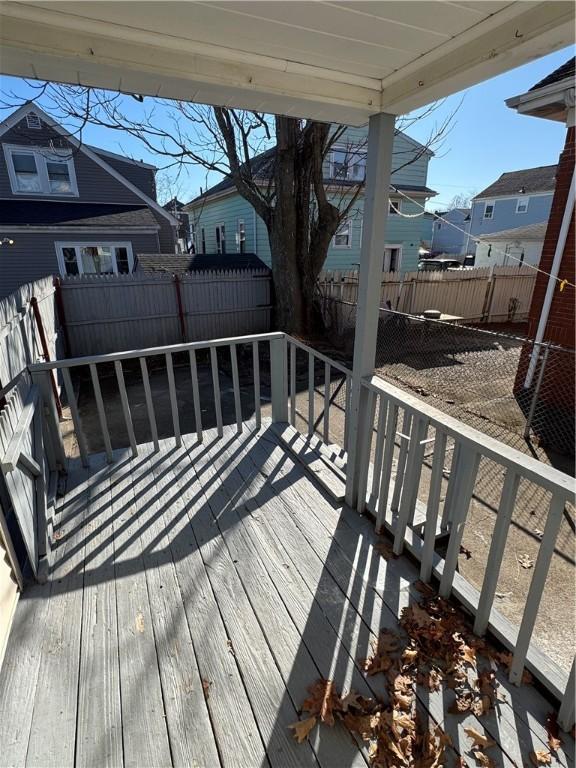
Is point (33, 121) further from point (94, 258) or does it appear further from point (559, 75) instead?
point (559, 75)

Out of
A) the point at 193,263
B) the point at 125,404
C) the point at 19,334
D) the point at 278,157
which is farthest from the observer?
the point at 193,263

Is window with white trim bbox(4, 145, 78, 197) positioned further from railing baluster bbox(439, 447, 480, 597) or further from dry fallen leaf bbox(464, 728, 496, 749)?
dry fallen leaf bbox(464, 728, 496, 749)

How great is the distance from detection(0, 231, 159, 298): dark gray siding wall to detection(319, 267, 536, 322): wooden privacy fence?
720 cm

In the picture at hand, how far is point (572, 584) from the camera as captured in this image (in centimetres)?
244

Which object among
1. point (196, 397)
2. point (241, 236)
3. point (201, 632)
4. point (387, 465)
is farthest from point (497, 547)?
point (241, 236)

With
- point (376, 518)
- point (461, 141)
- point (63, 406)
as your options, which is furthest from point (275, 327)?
point (376, 518)

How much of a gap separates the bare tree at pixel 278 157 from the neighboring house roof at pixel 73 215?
404 cm

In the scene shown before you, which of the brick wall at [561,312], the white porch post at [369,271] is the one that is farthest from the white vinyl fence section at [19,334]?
the brick wall at [561,312]

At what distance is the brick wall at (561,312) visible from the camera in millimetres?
4609

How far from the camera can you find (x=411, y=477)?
1.93 m

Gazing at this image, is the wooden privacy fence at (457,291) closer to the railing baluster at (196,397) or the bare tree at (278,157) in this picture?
the bare tree at (278,157)

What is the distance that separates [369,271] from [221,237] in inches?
570

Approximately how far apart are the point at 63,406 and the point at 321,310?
5.66 metres

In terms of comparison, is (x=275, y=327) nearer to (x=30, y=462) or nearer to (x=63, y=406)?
(x=63, y=406)
